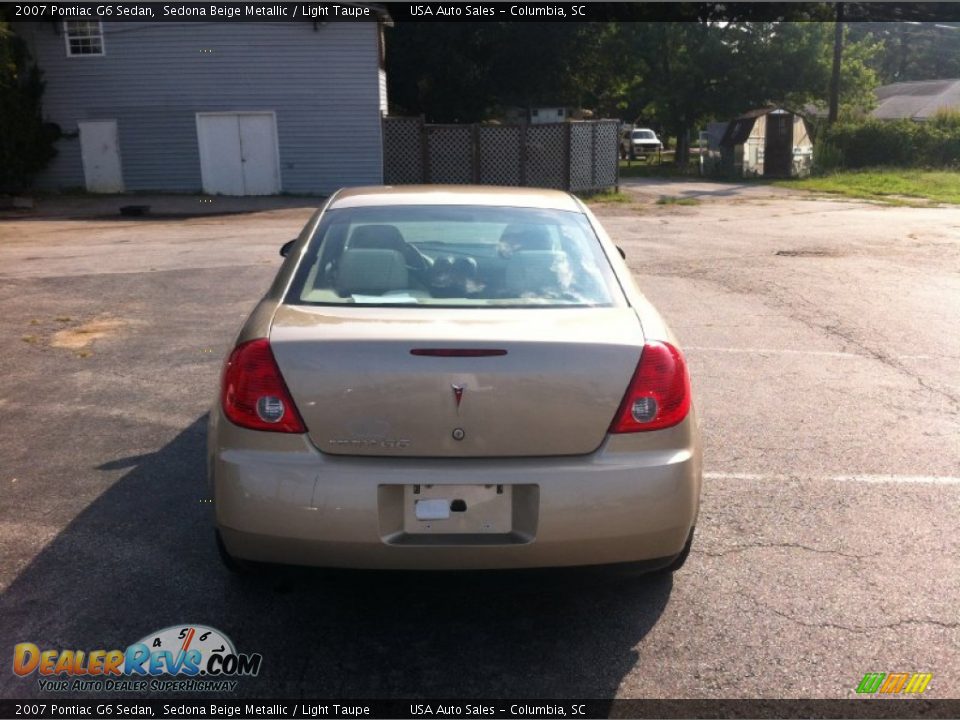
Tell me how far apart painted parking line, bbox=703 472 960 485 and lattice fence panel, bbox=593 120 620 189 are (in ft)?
74.3

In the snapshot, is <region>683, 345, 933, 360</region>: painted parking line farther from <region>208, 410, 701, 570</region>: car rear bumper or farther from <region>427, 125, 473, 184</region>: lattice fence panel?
<region>427, 125, 473, 184</region>: lattice fence panel

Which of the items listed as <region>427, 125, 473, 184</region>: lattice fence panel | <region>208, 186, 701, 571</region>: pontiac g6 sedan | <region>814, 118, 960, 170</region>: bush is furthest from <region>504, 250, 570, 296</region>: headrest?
<region>814, 118, 960, 170</region>: bush

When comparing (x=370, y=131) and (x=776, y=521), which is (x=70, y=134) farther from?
(x=776, y=521)

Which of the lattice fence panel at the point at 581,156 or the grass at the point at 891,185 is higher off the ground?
the lattice fence panel at the point at 581,156

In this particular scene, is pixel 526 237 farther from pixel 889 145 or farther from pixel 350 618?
pixel 889 145

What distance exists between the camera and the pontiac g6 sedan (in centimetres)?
296

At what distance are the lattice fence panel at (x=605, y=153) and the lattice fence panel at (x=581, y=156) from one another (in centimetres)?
21

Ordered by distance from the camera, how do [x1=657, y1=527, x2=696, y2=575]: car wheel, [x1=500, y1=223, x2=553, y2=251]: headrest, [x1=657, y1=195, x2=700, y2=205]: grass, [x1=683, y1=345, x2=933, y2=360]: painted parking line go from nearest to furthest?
[x1=657, y1=527, x2=696, y2=575]: car wheel
[x1=500, y1=223, x2=553, y2=251]: headrest
[x1=683, y1=345, x2=933, y2=360]: painted parking line
[x1=657, y1=195, x2=700, y2=205]: grass

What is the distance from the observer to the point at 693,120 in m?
48.1

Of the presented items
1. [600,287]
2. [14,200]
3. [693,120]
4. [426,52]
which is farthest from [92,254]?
[693,120]

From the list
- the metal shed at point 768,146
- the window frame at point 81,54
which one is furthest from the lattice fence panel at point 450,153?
the metal shed at point 768,146

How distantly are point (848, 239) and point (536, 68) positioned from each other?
29.6 meters

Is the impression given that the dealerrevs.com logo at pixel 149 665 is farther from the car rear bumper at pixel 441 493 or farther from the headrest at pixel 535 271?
the headrest at pixel 535 271

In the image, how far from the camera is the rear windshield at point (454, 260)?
3.58 metres
